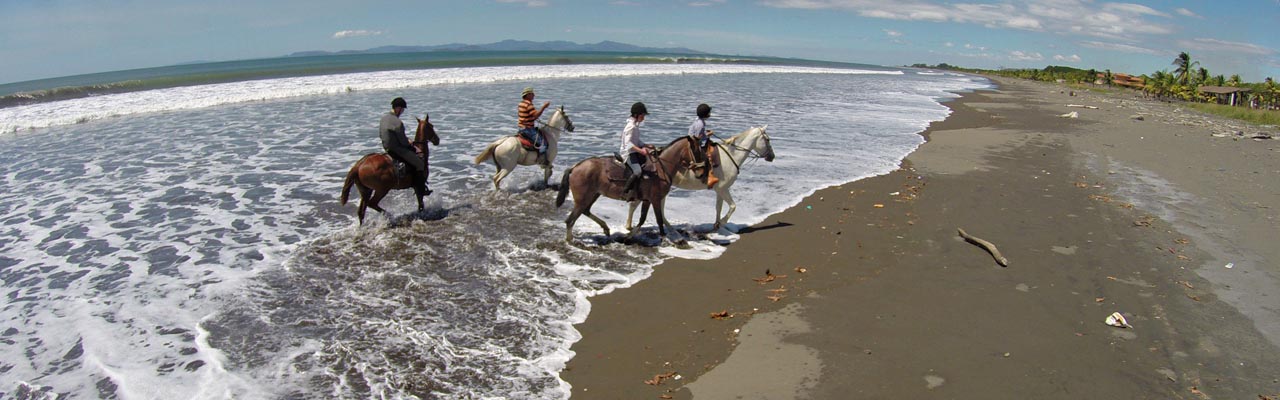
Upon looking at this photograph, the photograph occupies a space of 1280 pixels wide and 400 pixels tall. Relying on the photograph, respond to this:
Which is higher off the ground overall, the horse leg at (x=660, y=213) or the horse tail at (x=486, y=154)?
the horse tail at (x=486, y=154)

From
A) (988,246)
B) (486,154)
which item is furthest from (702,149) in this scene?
(486,154)

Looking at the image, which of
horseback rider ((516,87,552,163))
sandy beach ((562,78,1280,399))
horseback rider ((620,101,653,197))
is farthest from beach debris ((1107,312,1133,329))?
horseback rider ((516,87,552,163))

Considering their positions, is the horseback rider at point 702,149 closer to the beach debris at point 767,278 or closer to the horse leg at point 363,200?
the beach debris at point 767,278

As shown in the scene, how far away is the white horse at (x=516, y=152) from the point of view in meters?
11.4

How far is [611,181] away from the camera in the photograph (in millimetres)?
8711

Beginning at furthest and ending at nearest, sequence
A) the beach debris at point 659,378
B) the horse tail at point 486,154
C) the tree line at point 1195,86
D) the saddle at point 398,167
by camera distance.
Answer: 1. the tree line at point 1195,86
2. the horse tail at point 486,154
3. the saddle at point 398,167
4. the beach debris at point 659,378

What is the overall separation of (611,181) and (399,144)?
3.33 m

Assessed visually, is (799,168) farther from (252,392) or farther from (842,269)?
(252,392)

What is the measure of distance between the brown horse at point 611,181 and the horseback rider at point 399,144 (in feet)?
8.11

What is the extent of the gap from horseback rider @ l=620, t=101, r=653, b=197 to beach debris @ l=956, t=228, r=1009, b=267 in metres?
4.54

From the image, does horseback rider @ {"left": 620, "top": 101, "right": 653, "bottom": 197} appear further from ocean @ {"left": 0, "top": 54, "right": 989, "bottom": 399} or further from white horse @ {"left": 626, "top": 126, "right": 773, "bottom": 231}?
ocean @ {"left": 0, "top": 54, "right": 989, "bottom": 399}

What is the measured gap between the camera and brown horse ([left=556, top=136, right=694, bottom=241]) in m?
8.64

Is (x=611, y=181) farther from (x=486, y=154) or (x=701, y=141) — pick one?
(x=486, y=154)

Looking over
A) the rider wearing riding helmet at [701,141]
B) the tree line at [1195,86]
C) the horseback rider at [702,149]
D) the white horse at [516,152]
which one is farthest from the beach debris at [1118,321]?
the tree line at [1195,86]
